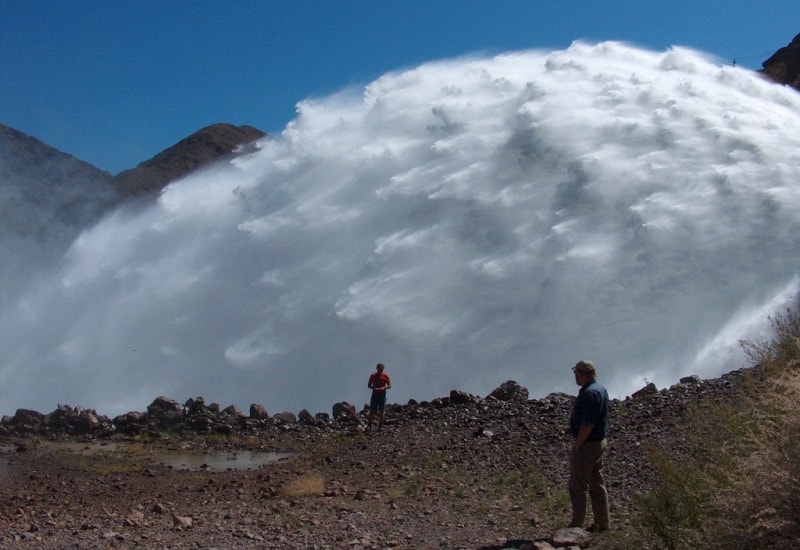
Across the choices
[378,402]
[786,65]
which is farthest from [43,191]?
[786,65]

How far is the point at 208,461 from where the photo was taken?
1471 centimetres

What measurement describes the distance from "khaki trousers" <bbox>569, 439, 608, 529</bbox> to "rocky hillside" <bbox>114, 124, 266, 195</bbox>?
198 feet

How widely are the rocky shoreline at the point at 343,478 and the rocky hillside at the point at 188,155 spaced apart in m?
50.6

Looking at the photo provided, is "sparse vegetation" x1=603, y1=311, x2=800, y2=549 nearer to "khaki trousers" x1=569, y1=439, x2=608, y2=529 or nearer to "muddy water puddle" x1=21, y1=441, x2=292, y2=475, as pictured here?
"khaki trousers" x1=569, y1=439, x2=608, y2=529

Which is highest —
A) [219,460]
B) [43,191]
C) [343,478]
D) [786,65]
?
[786,65]

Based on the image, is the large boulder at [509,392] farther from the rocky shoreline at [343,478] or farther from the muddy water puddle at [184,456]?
the muddy water puddle at [184,456]

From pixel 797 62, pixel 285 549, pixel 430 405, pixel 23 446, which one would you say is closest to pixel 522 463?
pixel 285 549

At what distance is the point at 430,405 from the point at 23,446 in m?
7.91

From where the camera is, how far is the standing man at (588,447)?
23.7 ft

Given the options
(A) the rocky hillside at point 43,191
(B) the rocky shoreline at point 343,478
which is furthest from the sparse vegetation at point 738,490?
(A) the rocky hillside at point 43,191

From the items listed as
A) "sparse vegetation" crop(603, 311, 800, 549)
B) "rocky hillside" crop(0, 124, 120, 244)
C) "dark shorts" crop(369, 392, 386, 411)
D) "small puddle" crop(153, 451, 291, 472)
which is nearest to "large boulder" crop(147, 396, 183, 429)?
"small puddle" crop(153, 451, 291, 472)

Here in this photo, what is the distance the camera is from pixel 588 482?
730 centimetres

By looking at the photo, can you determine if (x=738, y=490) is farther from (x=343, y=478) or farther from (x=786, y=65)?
(x=786, y=65)

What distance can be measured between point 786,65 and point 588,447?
1563 inches
